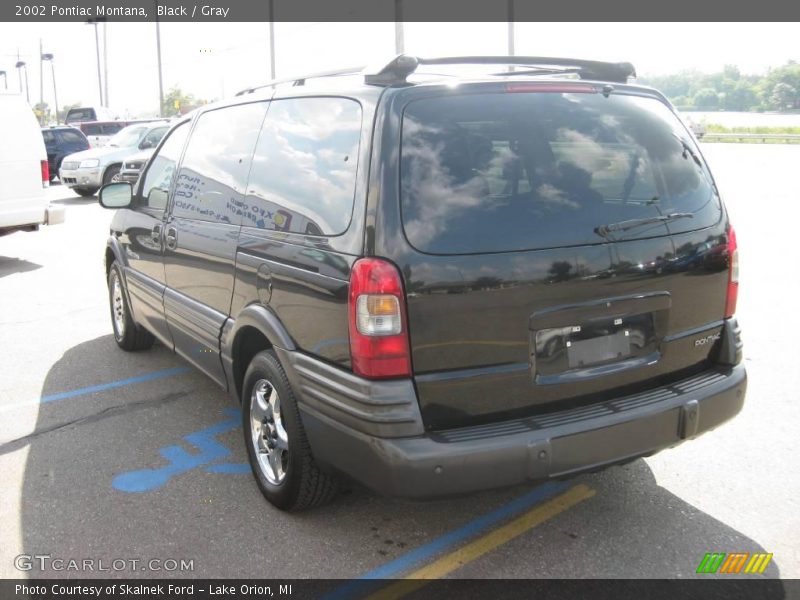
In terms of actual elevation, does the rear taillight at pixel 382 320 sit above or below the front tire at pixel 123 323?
above

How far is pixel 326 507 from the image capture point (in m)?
3.48

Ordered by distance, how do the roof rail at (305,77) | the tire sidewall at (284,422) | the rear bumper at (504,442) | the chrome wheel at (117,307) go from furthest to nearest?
the chrome wheel at (117,307) < the roof rail at (305,77) < the tire sidewall at (284,422) < the rear bumper at (504,442)

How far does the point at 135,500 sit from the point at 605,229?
2.49 metres

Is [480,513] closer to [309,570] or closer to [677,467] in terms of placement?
[309,570]

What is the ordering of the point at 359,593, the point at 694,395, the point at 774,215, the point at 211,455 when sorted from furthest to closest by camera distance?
the point at 774,215
the point at 211,455
the point at 694,395
the point at 359,593

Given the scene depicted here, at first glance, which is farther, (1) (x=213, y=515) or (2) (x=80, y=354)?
(2) (x=80, y=354)

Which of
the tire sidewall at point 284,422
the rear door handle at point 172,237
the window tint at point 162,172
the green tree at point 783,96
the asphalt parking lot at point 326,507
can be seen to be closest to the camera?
the asphalt parking lot at point 326,507

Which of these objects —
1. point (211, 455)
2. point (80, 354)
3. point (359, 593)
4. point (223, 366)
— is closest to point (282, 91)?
point (223, 366)

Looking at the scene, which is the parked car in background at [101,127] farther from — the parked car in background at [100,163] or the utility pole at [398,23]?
the utility pole at [398,23]

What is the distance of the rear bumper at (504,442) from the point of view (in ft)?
8.74

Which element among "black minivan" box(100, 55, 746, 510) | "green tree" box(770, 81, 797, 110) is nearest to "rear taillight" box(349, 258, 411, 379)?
"black minivan" box(100, 55, 746, 510)

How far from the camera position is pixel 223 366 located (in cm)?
387

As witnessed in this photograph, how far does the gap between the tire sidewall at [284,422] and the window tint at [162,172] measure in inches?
65.8

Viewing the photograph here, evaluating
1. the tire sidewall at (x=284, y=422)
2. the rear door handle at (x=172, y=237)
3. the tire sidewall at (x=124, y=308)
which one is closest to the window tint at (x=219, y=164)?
the rear door handle at (x=172, y=237)
